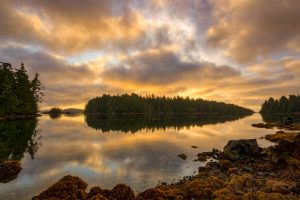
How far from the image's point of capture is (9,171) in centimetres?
2097

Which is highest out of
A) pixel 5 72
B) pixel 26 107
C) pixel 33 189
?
pixel 5 72

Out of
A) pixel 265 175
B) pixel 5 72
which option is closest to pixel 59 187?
pixel 265 175

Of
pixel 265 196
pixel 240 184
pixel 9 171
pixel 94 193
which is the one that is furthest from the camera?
pixel 9 171

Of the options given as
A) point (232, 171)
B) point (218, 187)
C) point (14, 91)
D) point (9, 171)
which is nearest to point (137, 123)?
point (14, 91)

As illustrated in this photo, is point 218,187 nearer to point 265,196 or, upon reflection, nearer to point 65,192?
point 265,196

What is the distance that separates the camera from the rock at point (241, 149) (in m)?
29.8

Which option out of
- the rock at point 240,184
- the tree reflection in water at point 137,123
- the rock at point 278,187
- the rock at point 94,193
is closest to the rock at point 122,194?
the rock at point 94,193

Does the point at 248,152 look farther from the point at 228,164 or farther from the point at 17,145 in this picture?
the point at 17,145

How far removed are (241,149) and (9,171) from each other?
78.4ft

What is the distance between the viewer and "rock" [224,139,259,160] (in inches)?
1174

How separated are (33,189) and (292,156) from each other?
24.1 meters

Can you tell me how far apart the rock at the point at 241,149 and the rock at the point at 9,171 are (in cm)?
2130

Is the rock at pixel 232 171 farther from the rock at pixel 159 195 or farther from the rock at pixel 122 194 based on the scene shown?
the rock at pixel 122 194

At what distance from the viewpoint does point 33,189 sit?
17203 millimetres
